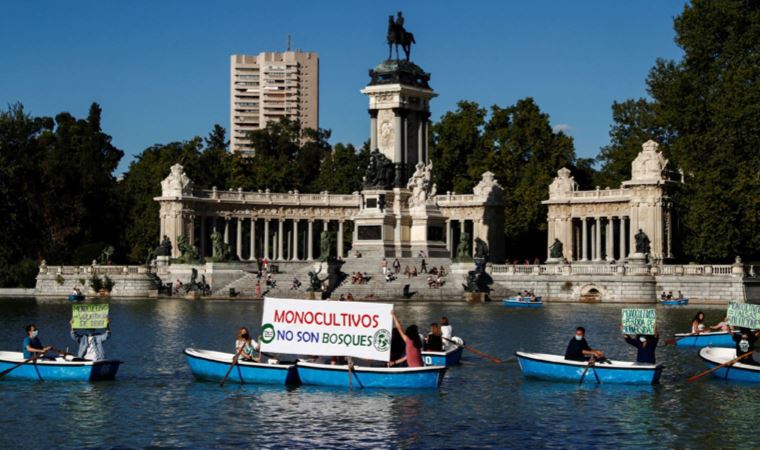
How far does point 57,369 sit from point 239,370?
5.03 metres

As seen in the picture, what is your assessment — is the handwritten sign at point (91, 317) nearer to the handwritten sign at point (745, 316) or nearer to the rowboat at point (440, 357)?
the rowboat at point (440, 357)

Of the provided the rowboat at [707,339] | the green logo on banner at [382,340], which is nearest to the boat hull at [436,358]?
the green logo on banner at [382,340]

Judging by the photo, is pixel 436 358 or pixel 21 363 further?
pixel 436 358

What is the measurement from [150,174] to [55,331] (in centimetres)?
6961

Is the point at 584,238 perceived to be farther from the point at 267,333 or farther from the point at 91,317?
the point at 91,317

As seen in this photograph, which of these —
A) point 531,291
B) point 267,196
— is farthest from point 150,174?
point 531,291

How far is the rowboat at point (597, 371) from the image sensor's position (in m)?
34.6

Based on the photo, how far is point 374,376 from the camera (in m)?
33.3

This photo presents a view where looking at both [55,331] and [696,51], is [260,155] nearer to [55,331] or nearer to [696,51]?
[696,51]

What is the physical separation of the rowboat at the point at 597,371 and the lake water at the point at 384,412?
250mm

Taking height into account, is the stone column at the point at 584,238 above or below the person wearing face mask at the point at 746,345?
above

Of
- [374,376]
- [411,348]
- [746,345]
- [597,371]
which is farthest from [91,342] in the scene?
[746,345]

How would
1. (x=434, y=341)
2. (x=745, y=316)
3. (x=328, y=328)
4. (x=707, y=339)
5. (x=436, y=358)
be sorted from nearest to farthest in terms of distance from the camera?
(x=328, y=328), (x=745, y=316), (x=434, y=341), (x=436, y=358), (x=707, y=339)

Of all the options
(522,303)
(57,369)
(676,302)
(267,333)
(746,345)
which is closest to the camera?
(267,333)
